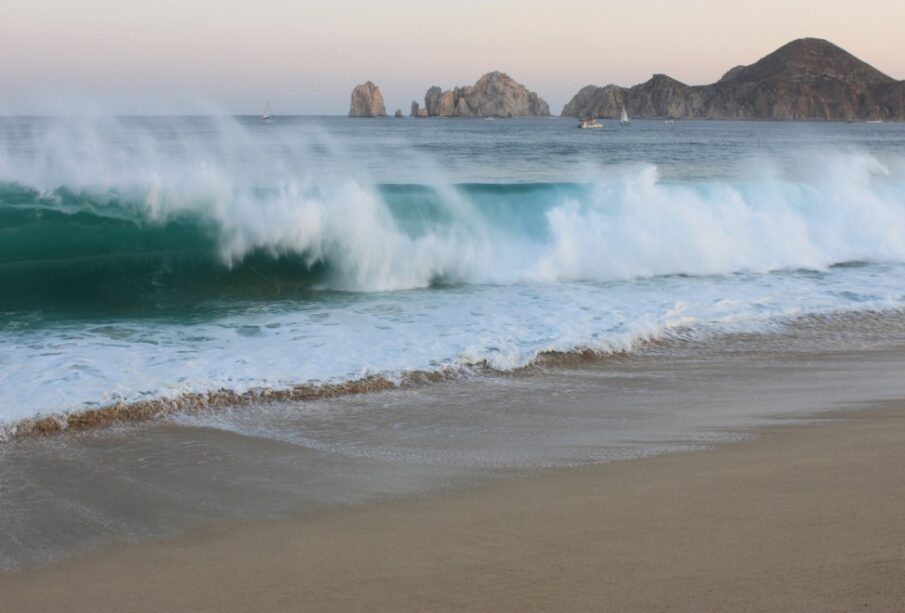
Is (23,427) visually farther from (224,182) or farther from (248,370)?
(224,182)

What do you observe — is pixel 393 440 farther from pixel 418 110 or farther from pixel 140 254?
pixel 418 110

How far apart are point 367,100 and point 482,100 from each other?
18.2 m

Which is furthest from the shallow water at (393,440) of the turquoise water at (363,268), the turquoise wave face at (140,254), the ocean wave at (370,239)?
the ocean wave at (370,239)

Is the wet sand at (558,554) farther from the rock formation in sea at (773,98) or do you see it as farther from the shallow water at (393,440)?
the rock formation in sea at (773,98)

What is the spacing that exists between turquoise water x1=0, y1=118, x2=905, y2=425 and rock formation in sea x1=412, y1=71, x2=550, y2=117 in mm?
126891

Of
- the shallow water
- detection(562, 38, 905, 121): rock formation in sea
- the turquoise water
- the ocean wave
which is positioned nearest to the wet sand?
the shallow water

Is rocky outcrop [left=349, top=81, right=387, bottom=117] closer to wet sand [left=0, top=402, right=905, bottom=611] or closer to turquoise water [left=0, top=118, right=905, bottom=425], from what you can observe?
turquoise water [left=0, top=118, right=905, bottom=425]

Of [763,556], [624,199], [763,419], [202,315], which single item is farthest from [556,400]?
[624,199]

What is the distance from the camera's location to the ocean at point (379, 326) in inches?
198

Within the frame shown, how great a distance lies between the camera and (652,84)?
14962cm

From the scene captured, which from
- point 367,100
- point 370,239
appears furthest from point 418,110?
point 370,239

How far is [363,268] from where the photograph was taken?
1142cm

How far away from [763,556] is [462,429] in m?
2.36

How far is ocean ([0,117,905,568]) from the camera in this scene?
5023mm
